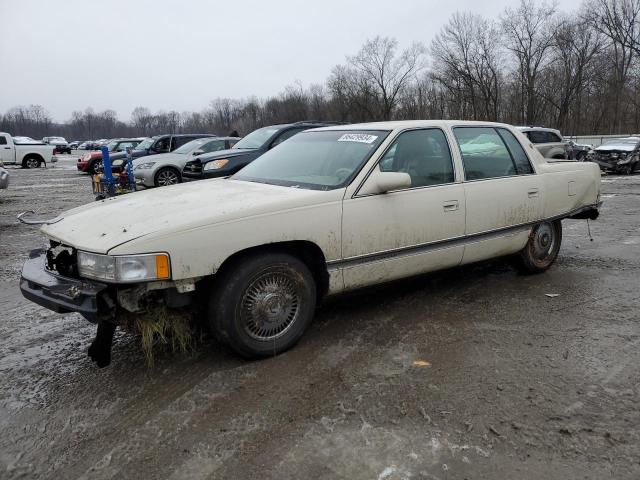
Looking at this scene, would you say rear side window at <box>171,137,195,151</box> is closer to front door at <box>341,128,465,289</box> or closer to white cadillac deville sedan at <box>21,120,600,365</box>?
white cadillac deville sedan at <box>21,120,600,365</box>

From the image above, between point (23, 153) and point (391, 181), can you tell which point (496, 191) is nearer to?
point (391, 181)

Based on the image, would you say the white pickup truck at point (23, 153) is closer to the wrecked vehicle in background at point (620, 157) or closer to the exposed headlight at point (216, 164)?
the exposed headlight at point (216, 164)

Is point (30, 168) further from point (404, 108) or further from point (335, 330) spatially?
point (404, 108)

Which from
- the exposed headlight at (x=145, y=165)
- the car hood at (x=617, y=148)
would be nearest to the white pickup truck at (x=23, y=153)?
the exposed headlight at (x=145, y=165)

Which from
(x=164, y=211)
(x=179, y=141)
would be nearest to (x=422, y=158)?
(x=164, y=211)

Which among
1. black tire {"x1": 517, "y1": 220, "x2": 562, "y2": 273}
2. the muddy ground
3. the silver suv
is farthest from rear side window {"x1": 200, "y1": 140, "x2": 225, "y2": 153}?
black tire {"x1": 517, "y1": 220, "x2": 562, "y2": 273}

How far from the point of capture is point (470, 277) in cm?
538

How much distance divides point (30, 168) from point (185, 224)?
30.1m

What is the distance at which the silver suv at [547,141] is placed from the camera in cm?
1642

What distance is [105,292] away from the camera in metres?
2.99

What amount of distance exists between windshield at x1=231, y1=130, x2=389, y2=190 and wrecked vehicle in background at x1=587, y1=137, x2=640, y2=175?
17461 millimetres

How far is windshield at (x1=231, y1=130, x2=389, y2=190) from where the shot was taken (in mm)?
3926

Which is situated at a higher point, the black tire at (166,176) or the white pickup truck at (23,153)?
the white pickup truck at (23,153)

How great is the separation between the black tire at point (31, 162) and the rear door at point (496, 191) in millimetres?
29034
